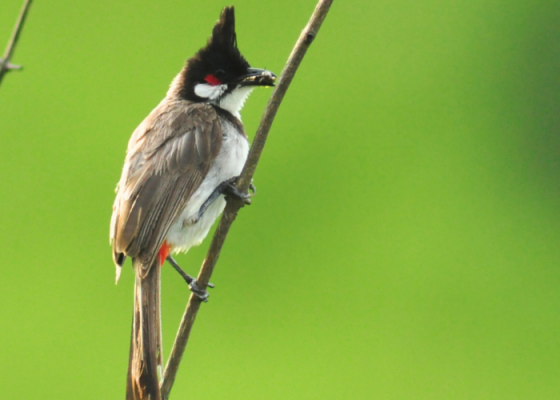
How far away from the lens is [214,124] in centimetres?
265

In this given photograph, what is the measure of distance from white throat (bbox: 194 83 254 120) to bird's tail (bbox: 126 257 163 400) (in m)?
0.82

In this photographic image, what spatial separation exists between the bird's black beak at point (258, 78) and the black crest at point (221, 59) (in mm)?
39

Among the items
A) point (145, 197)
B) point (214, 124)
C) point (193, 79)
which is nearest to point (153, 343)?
point (145, 197)

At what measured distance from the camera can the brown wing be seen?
7.60ft

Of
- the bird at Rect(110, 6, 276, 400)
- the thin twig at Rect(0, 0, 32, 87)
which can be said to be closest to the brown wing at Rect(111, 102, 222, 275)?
the bird at Rect(110, 6, 276, 400)

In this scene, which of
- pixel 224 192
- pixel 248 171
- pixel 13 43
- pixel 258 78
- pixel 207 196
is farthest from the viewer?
pixel 258 78

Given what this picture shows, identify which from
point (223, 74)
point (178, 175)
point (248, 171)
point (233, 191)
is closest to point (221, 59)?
point (223, 74)

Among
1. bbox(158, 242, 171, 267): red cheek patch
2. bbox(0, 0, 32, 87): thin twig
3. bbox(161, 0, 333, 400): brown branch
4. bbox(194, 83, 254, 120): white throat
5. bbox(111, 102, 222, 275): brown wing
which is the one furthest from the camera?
bbox(194, 83, 254, 120): white throat

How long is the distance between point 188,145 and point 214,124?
17 centimetres

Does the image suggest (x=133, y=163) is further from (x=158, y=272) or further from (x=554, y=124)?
(x=554, y=124)

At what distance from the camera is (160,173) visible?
8.05 ft

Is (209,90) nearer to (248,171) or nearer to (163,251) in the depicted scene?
(163,251)

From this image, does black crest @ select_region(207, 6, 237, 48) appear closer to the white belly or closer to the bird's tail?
the white belly

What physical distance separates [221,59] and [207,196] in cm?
63
